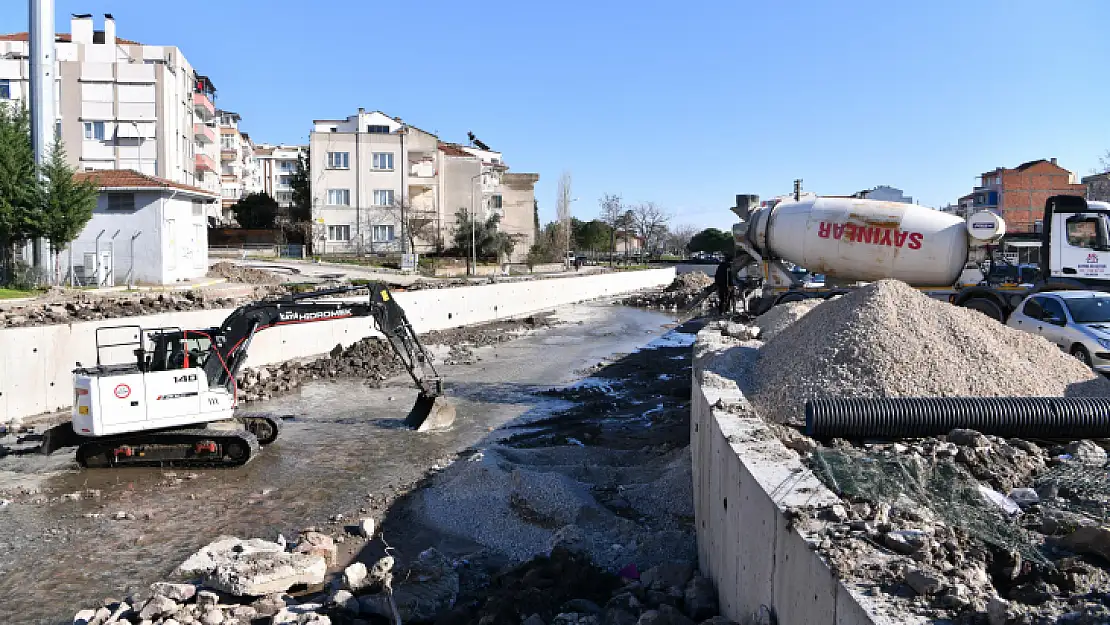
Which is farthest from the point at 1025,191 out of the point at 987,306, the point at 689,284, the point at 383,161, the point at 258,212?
the point at 987,306

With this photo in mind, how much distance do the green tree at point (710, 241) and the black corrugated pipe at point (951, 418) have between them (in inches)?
4078

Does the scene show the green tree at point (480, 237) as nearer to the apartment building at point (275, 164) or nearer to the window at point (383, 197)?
the window at point (383, 197)

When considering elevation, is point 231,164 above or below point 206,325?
above

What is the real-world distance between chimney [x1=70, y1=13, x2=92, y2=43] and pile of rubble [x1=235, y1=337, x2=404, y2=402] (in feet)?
146

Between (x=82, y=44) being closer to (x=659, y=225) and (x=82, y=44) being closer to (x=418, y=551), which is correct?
(x=418, y=551)

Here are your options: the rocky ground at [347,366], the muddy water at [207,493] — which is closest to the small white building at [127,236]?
the rocky ground at [347,366]

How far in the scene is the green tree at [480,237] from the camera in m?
67.6

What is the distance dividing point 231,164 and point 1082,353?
3927 inches

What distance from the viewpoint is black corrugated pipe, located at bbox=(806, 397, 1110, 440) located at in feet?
25.9

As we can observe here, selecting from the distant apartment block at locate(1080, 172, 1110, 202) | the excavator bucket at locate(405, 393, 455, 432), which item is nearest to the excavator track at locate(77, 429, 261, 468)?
the excavator bucket at locate(405, 393, 455, 432)

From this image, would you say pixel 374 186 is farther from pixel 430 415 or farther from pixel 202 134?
pixel 430 415

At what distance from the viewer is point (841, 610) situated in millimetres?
3941

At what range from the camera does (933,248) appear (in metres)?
20.3

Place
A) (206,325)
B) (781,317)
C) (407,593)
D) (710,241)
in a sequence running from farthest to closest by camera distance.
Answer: (710,241) < (206,325) < (781,317) < (407,593)
